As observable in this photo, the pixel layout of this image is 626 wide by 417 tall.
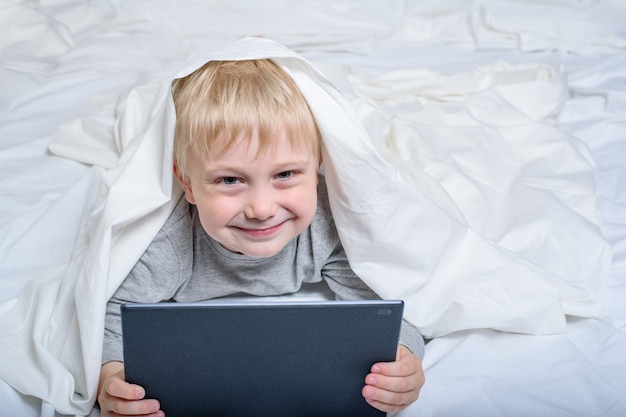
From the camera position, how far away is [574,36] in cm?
183

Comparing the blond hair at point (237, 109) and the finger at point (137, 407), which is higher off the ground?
the blond hair at point (237, 109)

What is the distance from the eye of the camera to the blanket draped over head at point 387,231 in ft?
3.14

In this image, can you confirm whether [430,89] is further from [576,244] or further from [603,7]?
[603,7]

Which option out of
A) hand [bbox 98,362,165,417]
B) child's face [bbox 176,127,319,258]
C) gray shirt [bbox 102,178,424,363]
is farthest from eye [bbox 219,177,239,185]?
hand [bbox 98,362,165,417]

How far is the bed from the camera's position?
97 cm

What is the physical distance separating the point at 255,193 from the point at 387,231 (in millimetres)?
215

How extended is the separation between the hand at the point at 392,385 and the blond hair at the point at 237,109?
0.93 feet

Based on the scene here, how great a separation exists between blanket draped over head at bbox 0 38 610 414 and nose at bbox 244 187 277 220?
0.11 m

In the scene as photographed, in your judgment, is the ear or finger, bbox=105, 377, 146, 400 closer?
finger, bbox=105, 377, 146, 400

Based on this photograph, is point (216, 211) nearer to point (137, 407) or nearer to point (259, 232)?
point (259, 232)

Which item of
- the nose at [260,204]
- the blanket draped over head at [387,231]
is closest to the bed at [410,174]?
the blanket draped over head at [387,231]

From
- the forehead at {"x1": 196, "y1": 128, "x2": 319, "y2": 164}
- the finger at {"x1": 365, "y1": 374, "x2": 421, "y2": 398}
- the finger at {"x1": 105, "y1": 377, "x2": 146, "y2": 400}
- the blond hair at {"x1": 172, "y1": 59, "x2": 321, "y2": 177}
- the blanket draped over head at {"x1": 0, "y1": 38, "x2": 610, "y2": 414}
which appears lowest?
the finger at {"x1": 105, "y1": 377, "x2": 146, "y2": 400}

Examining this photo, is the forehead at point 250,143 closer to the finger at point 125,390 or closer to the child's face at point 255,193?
the child's face at point 255,193

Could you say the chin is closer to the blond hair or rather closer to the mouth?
the mouth
